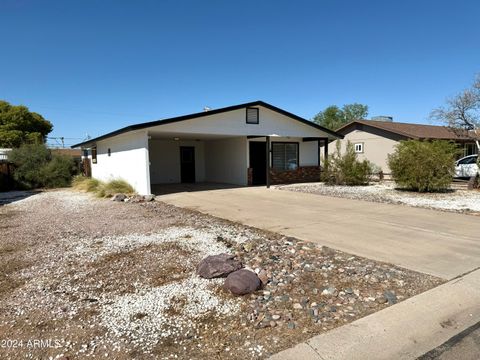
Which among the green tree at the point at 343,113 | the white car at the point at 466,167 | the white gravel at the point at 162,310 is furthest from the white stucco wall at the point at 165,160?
the green tree at the point at 343,113

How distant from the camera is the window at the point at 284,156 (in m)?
16.7

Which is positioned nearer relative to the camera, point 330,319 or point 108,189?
point 330,319

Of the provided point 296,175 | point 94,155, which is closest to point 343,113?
point 296,175

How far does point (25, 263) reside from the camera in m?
4.72

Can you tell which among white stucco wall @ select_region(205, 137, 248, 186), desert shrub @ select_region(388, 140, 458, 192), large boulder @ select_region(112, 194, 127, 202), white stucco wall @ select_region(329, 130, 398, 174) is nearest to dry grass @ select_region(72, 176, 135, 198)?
large boulder @ select_region(112, 194, 127, 202)

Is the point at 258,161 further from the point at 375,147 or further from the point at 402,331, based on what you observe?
the point at 402,331

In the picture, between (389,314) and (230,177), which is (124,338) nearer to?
(389,314)

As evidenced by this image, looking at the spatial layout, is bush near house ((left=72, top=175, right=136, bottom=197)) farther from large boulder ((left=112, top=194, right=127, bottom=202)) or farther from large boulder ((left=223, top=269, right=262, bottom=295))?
large boulder ((left=223, top=269, right=262, bottom=295))

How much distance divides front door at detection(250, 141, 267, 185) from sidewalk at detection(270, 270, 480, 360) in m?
13.2

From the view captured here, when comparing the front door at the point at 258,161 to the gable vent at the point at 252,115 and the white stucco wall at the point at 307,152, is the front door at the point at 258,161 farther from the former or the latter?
the white stucco wall at the point at 307,152

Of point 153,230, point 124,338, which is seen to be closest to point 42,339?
point 124,338

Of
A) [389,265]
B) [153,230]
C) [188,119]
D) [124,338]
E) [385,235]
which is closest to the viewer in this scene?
[124,338]

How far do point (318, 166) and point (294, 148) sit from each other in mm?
1888

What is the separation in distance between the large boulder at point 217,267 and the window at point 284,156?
12565 mm
